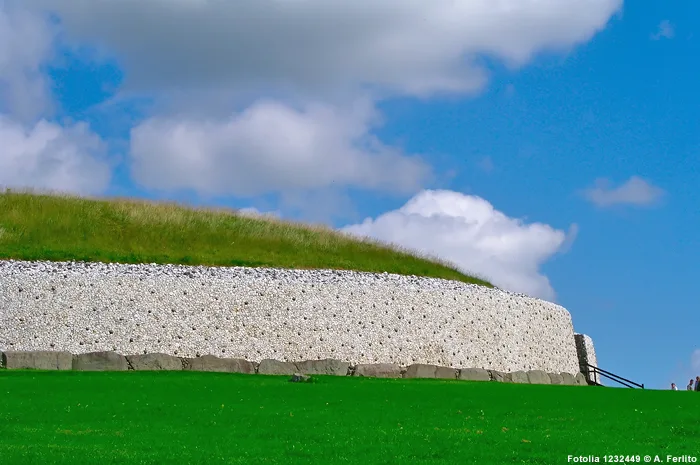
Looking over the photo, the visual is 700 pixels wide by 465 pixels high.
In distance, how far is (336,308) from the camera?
3262 centimetres

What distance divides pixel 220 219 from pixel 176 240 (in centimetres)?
398

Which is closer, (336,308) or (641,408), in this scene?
(641,408)

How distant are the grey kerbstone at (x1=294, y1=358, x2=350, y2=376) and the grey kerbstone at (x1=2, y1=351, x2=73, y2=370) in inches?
311

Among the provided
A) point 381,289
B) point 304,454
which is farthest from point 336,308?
point 304,454

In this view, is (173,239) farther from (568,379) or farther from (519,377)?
(568,379)

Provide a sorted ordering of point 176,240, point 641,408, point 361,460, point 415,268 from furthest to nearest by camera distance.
Result: point 415,268
point 176,240
point 641,408
point 361,460

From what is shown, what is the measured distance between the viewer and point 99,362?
29.1 m

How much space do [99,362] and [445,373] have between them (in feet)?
41.9

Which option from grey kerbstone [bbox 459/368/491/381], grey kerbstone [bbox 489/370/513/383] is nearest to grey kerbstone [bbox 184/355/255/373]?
grey kerbstone [bbox 459/368/491/381]

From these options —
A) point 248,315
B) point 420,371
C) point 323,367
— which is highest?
point 248,315

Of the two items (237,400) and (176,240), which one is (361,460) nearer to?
(237,400)

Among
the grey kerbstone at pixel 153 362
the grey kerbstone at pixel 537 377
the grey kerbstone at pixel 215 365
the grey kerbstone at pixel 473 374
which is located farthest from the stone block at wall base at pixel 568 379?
the grey kerbstone at pixel 153 362

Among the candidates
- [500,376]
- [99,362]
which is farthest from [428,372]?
[99,362]

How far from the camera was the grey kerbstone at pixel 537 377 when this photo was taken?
3603 cm
